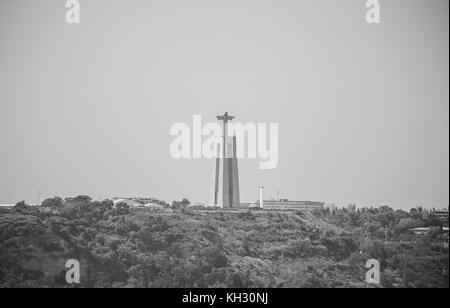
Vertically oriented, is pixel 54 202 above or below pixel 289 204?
above

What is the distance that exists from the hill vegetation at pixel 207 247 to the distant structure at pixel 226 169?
11.3 feet

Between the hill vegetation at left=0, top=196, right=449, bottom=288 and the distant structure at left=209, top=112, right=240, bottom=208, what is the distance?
3456 millimetres

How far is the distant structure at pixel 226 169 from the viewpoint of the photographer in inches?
4385

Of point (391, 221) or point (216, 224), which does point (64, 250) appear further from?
point (391, 221)

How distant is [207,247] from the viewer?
98.5 meters

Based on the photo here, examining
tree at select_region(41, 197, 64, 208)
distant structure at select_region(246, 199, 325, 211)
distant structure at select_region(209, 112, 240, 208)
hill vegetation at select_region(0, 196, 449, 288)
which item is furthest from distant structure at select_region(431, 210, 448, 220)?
tree at select_region(41, 197, 64, 208)

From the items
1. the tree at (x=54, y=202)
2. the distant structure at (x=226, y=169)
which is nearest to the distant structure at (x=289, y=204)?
the distant structure at (x=226, y=169)

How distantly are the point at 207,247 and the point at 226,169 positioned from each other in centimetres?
1462

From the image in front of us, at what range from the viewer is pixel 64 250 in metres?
94.9

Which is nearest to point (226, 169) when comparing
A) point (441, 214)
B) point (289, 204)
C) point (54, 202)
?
point (54, 202)

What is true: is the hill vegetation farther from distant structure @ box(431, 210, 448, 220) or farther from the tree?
distant structure @ box(431, 210, 448, 220)

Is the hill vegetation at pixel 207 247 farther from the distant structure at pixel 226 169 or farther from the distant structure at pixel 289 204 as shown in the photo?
the distant structure at pixel 289 204

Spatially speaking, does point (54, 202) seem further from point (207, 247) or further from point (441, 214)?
point (441, 214)
